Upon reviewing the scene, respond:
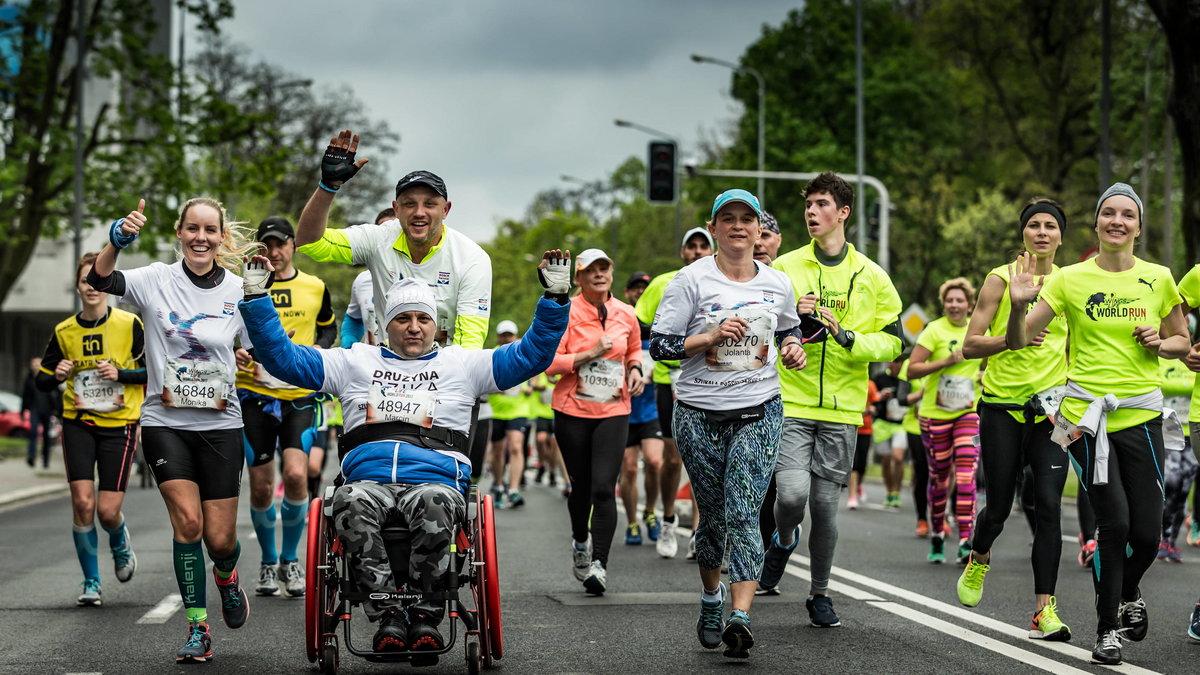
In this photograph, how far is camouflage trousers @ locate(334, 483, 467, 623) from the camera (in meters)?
5.91

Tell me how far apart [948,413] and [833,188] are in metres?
4.77

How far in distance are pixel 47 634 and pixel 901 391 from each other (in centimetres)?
1030

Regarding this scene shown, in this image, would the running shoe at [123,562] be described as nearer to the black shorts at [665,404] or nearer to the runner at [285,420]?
the runner at [285,420]

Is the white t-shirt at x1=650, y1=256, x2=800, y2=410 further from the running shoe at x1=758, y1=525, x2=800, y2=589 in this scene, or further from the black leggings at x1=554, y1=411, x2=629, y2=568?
the black leggings at x1=554, y1=411, x2=629, y2=568

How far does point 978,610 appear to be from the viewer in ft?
29.1

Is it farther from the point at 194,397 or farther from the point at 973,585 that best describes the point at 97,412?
the point at 973,585

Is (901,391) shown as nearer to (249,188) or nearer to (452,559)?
(452,559)

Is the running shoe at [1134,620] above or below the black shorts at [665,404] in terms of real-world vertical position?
below

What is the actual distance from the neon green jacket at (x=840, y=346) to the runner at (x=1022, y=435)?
48cm

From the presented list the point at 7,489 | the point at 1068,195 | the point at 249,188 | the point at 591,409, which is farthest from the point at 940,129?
the point at 591,409

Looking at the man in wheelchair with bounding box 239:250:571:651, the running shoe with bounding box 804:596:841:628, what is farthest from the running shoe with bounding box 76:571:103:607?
the running shoe with bounding box 804:596:841:628

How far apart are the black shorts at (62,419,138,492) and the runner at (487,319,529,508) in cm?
974

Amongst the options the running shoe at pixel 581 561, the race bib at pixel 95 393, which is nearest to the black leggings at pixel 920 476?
the running shoe at pixel 581 561

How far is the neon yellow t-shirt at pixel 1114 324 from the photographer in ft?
23.9
